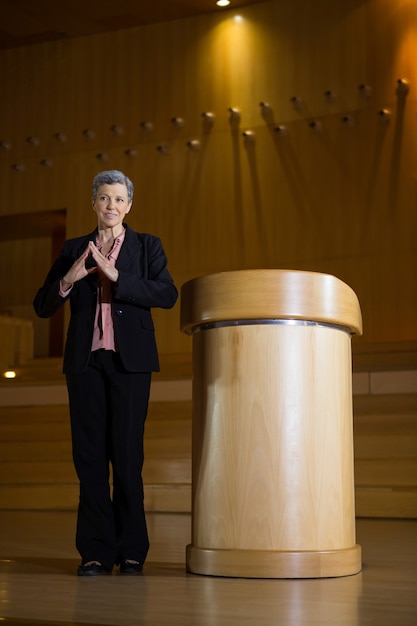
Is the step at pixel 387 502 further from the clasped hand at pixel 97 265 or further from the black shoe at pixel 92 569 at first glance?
the clasped hand at pixel 97 265

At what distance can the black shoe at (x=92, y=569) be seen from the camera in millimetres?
2262

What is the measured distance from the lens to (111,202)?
8.00 feet

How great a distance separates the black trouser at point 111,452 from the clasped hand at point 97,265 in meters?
0.22

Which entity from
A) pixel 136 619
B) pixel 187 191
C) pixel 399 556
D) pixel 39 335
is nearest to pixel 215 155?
pixel 187 191

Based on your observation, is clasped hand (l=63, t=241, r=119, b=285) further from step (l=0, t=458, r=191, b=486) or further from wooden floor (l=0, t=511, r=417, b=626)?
step (l=0, t=458, r=191, b=486)

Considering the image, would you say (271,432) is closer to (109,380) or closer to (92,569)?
(109,380)

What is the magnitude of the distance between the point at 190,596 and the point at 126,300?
84cm

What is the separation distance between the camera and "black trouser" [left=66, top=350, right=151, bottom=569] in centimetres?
235

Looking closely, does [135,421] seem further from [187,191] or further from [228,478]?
[187,191]

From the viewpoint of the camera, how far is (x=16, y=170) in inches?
360

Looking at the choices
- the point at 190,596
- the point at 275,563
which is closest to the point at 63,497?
the point at 275,563

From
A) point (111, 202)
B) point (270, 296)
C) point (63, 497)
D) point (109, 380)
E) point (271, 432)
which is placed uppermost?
point (111, 202)

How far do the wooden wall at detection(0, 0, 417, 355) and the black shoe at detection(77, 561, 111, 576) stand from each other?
18.0ft

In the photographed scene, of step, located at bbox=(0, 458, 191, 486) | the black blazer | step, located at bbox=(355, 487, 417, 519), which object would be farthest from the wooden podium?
step, located at bbox=(0, 458, 191, 486)
